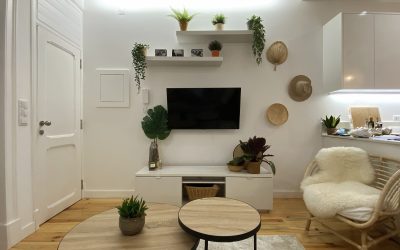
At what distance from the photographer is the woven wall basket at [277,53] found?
9.89ft

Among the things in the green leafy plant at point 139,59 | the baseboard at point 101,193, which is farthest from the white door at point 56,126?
the green leafy plant at point 139,59

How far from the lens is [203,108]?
2.98 meters

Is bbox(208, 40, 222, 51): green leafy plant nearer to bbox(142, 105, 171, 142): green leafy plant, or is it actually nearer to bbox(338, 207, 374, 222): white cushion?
bbox(142, 105, 171, 142): green leafy plant

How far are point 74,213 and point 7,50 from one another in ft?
5.65

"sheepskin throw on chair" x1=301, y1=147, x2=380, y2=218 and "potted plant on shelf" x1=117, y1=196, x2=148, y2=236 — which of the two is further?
"sheepskin throw on chair" x1=301, y1=147, x2=380, y2=218

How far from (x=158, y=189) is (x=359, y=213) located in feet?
6.07

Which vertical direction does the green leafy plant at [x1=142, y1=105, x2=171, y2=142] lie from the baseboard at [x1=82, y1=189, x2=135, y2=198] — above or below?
above

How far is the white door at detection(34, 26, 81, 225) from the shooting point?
2254 mm

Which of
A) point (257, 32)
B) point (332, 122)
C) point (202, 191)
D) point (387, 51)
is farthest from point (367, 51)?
point (202, 191)

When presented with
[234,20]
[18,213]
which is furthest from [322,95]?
[18,213]

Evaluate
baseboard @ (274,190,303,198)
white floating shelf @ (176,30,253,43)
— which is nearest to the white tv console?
baseboard @ (274,190,303,198)

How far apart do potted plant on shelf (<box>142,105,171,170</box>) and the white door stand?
868 millimetres

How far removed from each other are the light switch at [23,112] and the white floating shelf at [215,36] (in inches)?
68.3

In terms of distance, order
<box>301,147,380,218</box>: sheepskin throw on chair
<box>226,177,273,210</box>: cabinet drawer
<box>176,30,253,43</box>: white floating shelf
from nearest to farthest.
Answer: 1. <box>301,147,380,218</box>: sheepskin throw on chair
2. <box>226,177,273,210</box>: cabinet drawer
3. <box>176,30,253,43</box>: white floating shelf
